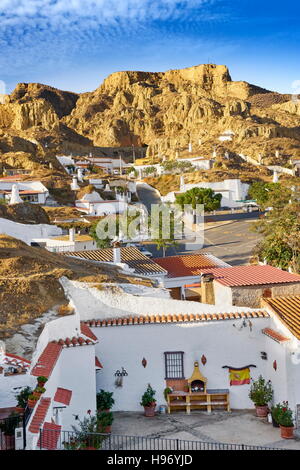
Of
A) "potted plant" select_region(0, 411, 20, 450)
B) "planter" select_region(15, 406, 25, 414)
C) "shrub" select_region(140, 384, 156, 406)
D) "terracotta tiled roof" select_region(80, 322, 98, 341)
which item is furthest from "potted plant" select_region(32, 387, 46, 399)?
"shrub" select_region(140, 384, 156, 406)

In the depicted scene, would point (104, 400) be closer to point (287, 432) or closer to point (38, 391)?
point (287, 432)

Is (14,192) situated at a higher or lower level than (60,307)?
higher

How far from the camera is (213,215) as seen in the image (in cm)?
7206

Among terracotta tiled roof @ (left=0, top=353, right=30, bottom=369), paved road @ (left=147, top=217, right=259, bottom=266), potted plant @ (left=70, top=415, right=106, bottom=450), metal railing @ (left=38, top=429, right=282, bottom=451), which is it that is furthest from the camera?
paved road @ (left=147, top=217, right=259, bottom=266)

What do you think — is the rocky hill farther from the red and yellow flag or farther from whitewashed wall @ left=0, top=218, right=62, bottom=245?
the red and yellow flag

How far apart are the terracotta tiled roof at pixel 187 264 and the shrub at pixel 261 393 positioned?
40.7 ft

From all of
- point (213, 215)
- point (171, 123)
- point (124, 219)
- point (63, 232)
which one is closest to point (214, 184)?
point (213, 215)

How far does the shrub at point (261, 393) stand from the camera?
16.4 meters

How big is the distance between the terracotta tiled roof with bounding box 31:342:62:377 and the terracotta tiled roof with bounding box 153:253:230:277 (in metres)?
15.0

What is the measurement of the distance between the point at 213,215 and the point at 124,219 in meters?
20.1

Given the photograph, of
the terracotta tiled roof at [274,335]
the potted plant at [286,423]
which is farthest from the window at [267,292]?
the potted plant at [286,423]

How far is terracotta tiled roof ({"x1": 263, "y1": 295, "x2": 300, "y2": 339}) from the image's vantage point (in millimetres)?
15805

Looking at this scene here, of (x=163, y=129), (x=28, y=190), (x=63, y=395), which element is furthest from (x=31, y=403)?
(x=163, y=129)
